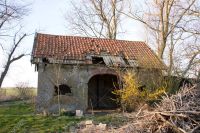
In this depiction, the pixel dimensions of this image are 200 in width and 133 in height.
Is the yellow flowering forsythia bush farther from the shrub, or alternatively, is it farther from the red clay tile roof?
the shrub

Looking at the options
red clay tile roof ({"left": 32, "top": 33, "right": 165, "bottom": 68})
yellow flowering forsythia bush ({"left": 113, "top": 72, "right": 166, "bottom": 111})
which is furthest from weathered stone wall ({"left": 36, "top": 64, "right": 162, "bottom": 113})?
yellow flowering forsythia bush ({"left": 113, "top": 72, "right": 166, "bottom": 111})

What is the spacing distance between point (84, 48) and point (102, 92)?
127 inches

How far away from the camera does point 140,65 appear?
21719 mm

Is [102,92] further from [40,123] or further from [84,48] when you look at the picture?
[40,123]

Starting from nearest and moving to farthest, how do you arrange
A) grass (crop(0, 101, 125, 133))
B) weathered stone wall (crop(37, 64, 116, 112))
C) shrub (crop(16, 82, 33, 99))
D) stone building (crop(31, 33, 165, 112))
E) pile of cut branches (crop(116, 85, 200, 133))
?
1. pile of cut branches (crop(116, 85, 200, 133))
2. grass (crop(0, 101, 125, 133))
3. weathered stone wall (crop(37, 64, 116, 112))
4. stone building (crop(31, 33, 165, 112))
5. shrub (crop(16, 82, 33, 99))

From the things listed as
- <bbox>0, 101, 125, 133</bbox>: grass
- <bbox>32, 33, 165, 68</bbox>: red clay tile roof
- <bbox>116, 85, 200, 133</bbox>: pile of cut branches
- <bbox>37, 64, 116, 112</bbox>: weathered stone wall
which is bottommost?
<bbox>0, 101, 125, 133</bbox>: grass

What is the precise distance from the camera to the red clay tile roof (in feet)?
69.9

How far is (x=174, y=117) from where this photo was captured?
894 centimetres

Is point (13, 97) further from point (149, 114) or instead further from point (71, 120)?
point (149, 114)

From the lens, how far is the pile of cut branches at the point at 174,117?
8820 mm

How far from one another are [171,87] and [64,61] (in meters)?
6.16

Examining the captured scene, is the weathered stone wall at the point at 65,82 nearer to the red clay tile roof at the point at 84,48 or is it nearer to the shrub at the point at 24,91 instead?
the red clay tile roof at the point at 84,48

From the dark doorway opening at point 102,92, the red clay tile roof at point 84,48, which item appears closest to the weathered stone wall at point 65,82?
the red clay tile roof at point 84,48

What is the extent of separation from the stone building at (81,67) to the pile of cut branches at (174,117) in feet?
36.5
